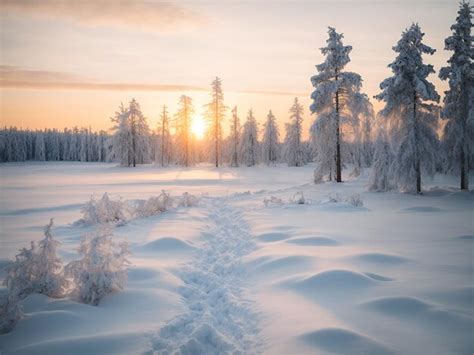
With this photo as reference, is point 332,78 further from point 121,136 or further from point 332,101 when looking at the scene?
point 121,136

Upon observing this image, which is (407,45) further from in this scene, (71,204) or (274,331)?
(71,204)

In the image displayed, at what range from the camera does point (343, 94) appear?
23422 mm

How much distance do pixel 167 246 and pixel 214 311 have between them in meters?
3.79

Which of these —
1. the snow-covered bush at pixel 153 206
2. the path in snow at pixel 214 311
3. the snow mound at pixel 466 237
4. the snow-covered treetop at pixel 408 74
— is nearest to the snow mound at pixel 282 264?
the path in snow at pixel 214 311

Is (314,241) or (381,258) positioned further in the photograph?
(314,241)

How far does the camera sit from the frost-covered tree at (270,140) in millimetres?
69938

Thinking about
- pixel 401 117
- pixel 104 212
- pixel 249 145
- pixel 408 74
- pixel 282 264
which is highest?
pixel 408 74

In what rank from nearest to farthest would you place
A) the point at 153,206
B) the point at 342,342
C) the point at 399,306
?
the point at 342,342 → the point at 399,306 → the point at 153,206

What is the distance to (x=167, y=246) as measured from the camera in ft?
27.5

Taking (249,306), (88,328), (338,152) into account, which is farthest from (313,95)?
(88,328)

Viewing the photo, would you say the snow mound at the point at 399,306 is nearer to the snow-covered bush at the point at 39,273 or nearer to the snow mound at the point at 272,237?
the snow mound at the point at 272,237

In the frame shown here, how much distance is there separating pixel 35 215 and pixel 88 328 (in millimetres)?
10592

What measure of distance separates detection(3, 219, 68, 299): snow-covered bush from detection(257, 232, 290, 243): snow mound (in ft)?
19.0

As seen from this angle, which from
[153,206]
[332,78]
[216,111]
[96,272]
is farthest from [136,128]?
[96,272]
